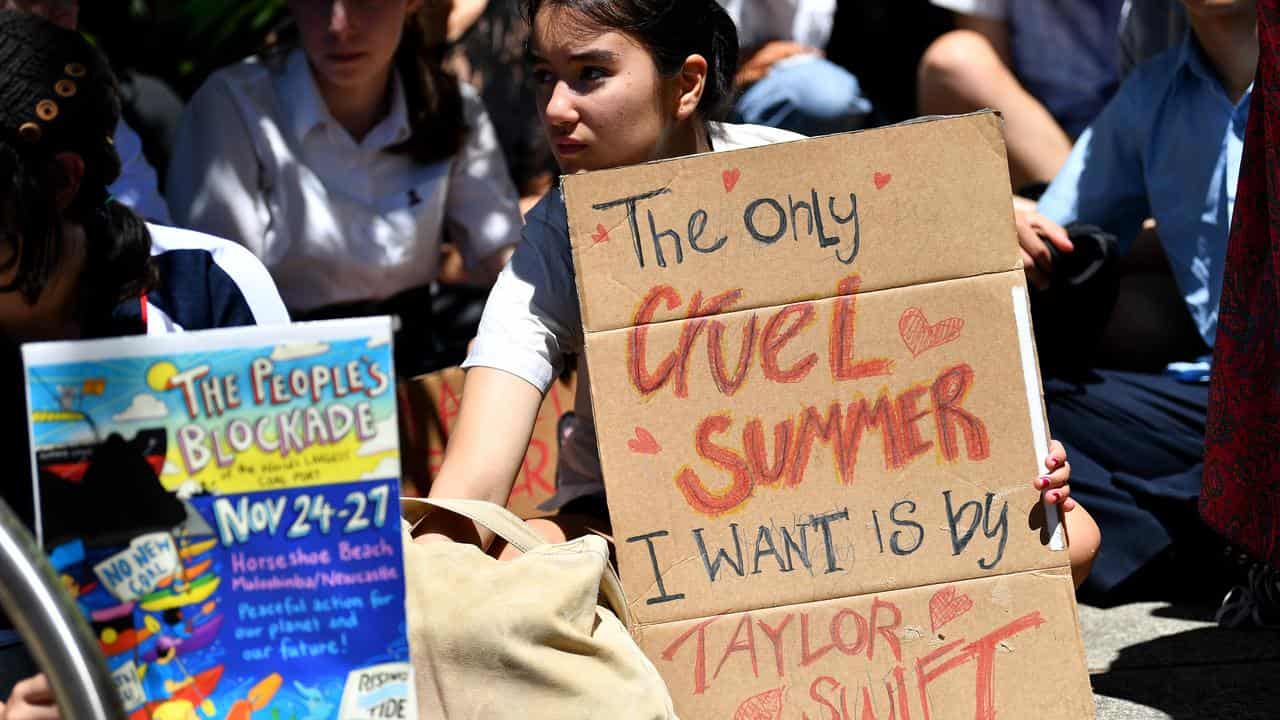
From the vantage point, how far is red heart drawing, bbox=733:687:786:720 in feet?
6.10

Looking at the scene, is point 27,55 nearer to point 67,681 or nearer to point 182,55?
point 67,681

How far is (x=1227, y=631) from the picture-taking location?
258 cm

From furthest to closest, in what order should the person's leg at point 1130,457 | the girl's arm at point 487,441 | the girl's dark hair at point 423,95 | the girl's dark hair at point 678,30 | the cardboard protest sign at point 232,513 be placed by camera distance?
the girl's dark hair at point 423,95 < the person's leg at point 1130,457 < the girl's dark hair at point 678,30 < the girl's arm at point 487,441 < the cardboard protest sign at point 232,513

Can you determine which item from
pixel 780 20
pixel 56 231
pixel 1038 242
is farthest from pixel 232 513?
pixel 780 20

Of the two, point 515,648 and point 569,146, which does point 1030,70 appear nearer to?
point 569,146

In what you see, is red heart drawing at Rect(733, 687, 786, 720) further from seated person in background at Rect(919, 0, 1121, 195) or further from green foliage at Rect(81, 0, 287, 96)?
green foliage at Rect(81, 0, 287, 96)

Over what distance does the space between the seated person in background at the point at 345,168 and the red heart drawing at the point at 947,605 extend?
5.58 feet

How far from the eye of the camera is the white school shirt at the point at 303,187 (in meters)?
3.22

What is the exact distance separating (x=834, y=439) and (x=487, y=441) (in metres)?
0.50

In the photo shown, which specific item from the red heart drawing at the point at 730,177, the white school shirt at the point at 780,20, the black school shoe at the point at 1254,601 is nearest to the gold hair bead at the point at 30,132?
the red heart drawing at the point at 730,177

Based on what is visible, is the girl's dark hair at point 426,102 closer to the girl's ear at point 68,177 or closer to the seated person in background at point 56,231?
the seated person in background at point 56,231

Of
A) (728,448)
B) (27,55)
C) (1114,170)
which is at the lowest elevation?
(728,448)

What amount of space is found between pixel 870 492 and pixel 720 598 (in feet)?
0.80

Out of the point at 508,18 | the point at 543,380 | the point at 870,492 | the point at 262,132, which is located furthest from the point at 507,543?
the point at 508,18
